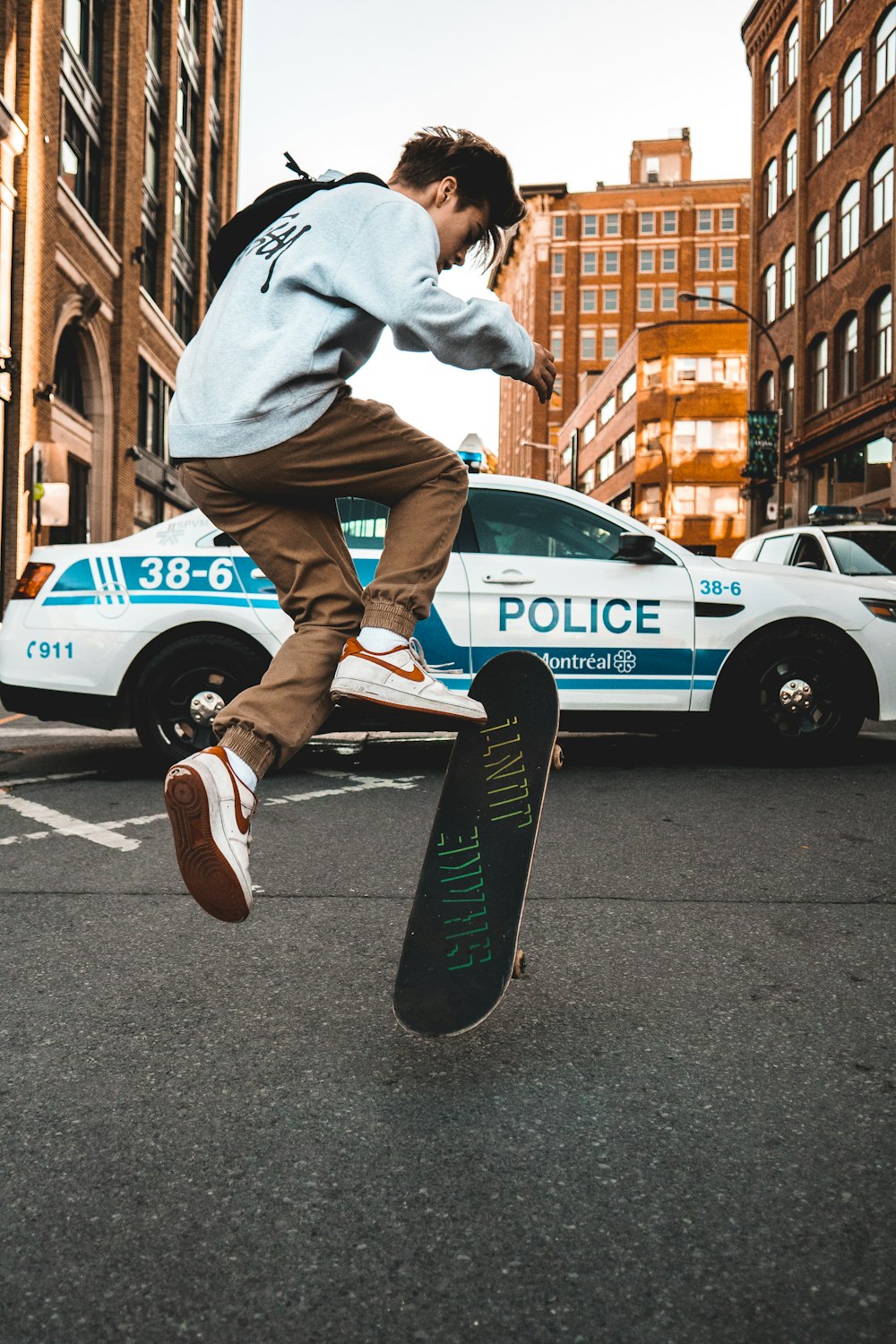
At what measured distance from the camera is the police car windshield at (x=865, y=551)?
10.8 meters

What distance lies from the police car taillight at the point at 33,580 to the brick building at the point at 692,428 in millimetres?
51635

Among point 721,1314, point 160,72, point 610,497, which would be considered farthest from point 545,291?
point 721,1314

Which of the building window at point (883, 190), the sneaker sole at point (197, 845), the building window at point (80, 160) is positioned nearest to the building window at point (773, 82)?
the building window at point (883, 190)

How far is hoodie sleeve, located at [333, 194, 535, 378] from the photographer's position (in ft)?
7.21

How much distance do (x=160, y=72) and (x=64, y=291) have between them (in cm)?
1280

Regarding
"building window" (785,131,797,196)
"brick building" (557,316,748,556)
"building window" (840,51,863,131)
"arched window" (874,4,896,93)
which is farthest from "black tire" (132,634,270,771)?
"brick building" (557,316,748,556)

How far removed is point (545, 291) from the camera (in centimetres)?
9956

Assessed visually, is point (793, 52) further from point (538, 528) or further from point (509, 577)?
point (509, 577)

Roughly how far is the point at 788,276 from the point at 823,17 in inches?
268

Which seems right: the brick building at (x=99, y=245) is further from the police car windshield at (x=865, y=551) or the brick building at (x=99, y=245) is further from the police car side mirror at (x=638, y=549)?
the police car side mirror at (x=638, y=549)

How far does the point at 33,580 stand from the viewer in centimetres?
677

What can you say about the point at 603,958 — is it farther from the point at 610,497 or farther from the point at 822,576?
the point at 610,497

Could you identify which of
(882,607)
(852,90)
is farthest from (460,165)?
(852,90)

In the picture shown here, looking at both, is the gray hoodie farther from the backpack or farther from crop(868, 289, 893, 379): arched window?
crop(868, 289, 893, 379): arched window
